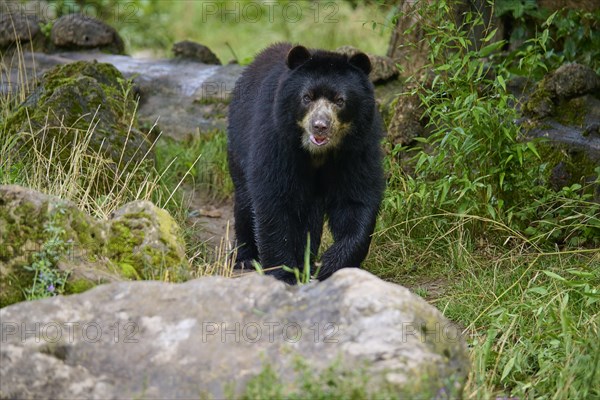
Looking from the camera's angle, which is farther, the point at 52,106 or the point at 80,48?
the point at 80,48

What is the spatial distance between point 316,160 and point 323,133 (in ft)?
1.11

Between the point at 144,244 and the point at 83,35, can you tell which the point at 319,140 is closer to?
the point at 144,244

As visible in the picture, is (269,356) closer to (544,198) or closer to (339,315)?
(339,315)

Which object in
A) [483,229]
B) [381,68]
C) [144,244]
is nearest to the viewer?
[144,244]

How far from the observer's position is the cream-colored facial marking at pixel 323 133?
6098 millimetres

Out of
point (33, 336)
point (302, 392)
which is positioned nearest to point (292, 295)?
point (302, 392)

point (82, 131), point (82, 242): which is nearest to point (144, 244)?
point (82, 242)

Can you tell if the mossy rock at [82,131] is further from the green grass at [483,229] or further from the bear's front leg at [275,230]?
the bear's front leg at [275,230]

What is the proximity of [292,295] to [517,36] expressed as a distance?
5.58 meters

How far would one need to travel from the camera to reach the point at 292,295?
387 centimetres

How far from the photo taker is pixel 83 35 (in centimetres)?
1073

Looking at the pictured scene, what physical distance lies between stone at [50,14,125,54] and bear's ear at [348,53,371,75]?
17.5ft
